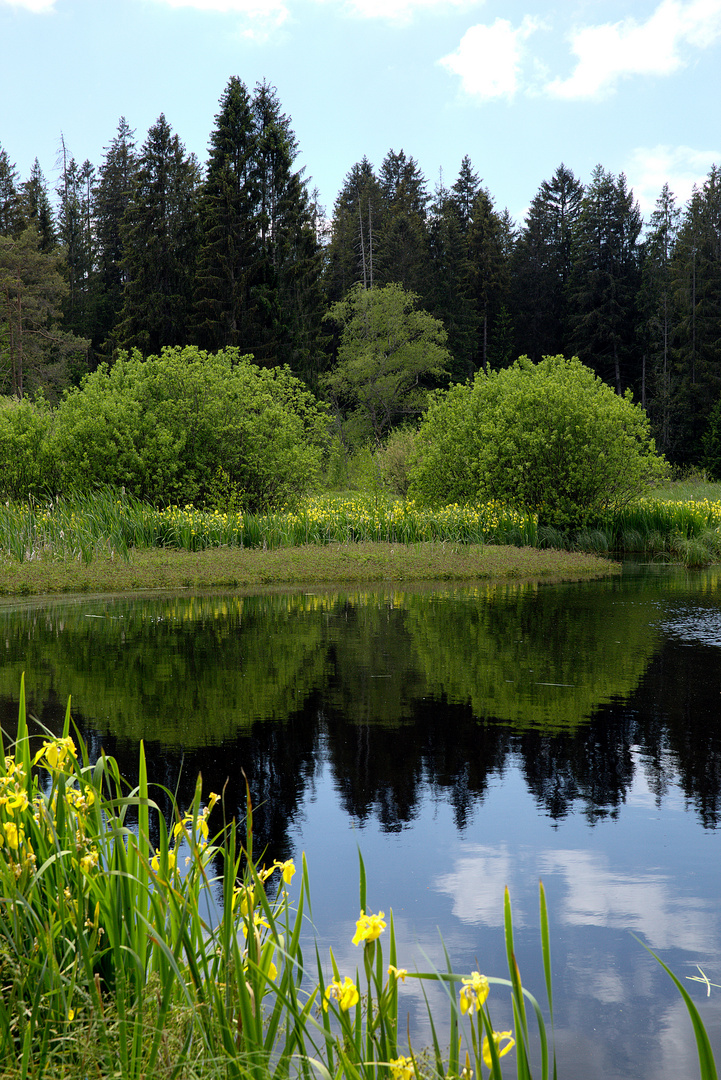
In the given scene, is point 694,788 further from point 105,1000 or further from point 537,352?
point 537,352

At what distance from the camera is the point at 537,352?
66.4 m

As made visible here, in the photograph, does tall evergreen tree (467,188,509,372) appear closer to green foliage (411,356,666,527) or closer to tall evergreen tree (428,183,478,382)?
tall evergreen tree (428,183,478,382)

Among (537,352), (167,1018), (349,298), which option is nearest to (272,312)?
(349,298)

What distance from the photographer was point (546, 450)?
70.5ft

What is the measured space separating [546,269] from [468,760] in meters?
66.4

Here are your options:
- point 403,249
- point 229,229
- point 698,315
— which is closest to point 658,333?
point 698,315

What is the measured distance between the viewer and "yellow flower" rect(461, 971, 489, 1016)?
1.80 metres

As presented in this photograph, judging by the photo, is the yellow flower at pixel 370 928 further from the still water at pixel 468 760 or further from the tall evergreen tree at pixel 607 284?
the tall evergreen tree at pixel 607 284

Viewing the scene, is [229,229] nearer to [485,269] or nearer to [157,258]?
[157,258]

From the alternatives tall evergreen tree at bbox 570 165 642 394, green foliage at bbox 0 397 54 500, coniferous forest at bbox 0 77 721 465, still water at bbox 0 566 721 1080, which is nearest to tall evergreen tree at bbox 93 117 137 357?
coniferous forest at bbox 0 77 721 465

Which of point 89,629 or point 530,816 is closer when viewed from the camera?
point 530,816

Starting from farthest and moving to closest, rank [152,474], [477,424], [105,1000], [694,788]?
[477,424] < [152,474] < [694,788] < [105,1000]

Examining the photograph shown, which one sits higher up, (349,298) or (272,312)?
(349,298)

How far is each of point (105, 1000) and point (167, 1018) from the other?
0.40 m
